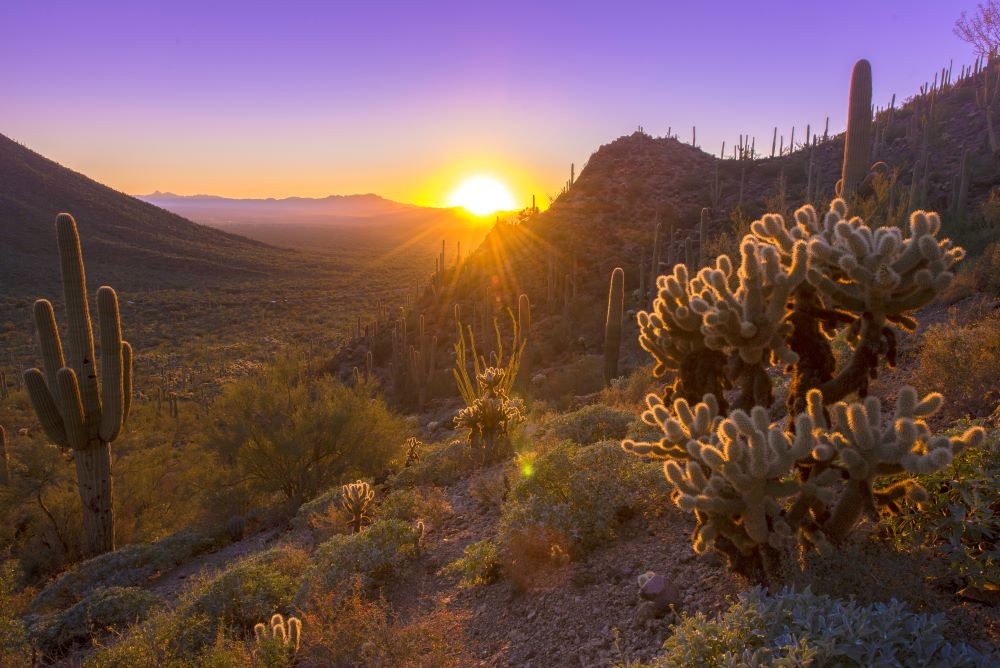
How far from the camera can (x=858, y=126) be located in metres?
17.0

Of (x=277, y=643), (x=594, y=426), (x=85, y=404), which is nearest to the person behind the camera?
(x=277, y=643)

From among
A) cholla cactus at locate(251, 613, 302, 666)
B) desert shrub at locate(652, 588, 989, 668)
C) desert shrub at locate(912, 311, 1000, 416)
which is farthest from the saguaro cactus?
desert shrub at locate(912, 311, 1000, 416)

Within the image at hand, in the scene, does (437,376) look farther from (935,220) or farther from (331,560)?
(935,220)

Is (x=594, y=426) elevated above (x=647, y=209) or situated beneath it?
situated beneath

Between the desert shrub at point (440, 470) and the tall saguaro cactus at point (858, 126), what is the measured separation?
13.1 m

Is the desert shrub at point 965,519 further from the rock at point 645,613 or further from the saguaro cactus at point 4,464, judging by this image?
the saguaro cactus at point 4,464

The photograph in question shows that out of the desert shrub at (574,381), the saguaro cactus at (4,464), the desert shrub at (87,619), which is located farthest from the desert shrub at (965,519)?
the saguaro cactus at (4,464)

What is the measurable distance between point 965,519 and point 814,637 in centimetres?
146

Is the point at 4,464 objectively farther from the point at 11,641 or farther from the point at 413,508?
the point at 413,508

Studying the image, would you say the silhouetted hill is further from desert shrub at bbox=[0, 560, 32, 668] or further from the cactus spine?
desert shrub at bbox=[0, 560, 32, 668]

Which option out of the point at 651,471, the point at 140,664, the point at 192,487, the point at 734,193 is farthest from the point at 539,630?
the point at 734,193

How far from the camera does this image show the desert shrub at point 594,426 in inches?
345

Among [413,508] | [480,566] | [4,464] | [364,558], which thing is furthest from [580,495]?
[4,464]

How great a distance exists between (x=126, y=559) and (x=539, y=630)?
8.78 meters
